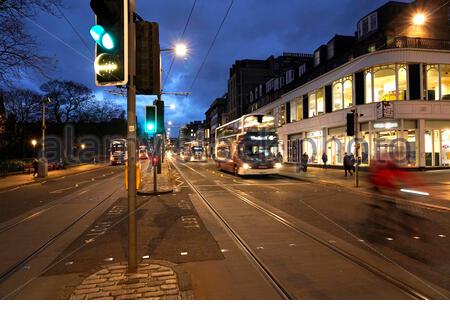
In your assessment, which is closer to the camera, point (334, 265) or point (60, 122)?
point (334, 265)

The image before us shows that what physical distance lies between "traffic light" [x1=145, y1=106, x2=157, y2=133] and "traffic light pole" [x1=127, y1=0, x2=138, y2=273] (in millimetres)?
8888

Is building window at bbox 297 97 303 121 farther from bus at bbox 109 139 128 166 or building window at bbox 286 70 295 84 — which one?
bus at bbox 109 139 128 166

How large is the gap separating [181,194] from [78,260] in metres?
9.61

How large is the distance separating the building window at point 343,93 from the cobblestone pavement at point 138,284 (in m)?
29.0

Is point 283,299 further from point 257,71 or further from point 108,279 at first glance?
point 257,71

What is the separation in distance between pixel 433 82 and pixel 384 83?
3644 millimetres

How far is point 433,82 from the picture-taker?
28094 millimetres

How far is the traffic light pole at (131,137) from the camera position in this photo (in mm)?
4949

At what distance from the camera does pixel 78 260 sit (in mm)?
6238

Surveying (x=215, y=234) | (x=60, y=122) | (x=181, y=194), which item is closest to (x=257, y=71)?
(x=60, y=122)

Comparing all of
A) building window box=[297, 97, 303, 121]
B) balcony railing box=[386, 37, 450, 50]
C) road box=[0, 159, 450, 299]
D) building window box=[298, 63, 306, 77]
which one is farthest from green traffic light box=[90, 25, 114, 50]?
building window box=[298, 63, 306, 77]

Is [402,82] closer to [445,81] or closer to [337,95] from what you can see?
[445,81]

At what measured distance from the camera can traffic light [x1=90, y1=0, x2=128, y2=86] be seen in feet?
15.4
